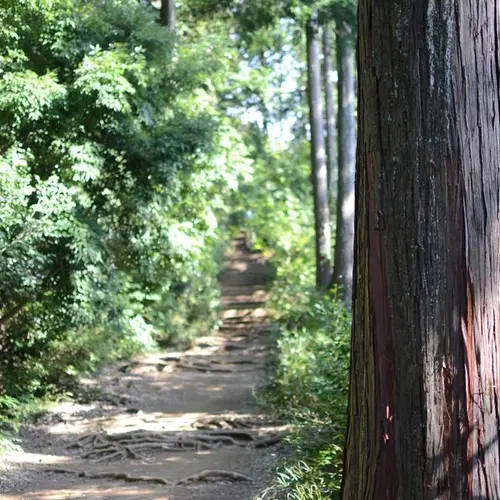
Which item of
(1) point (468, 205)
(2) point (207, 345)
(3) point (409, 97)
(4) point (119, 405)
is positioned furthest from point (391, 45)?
(2) point (207, 345)

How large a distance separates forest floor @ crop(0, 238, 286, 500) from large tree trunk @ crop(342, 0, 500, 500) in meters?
4.80

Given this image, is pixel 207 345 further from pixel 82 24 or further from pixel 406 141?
pixel 406 141

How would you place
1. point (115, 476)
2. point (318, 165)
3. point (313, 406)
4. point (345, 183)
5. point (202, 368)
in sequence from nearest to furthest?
1. point (115, 476)
2. point (313, 406)
3. point (345, 183)
4. point (202, 368)
5. point (318, 165)

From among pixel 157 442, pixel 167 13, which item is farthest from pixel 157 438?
pixel 167 13

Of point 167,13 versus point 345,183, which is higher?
point 167,13

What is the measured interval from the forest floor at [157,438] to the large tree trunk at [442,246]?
4.80 meters

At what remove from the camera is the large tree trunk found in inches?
140

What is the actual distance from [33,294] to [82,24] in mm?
4070

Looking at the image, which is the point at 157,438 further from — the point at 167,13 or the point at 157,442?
the point at 167,13

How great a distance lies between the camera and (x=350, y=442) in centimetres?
399

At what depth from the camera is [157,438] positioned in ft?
37.0

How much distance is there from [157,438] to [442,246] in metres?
8.51

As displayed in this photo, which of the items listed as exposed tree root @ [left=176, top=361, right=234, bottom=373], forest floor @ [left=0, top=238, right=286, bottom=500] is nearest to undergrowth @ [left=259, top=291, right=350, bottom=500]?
forest floor @ [left=0, top=238, right=286, bottom=500]

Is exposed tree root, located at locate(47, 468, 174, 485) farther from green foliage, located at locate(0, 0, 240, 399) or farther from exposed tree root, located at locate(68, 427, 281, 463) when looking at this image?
green foliage, located at locate(0, 0, 240, 399)
